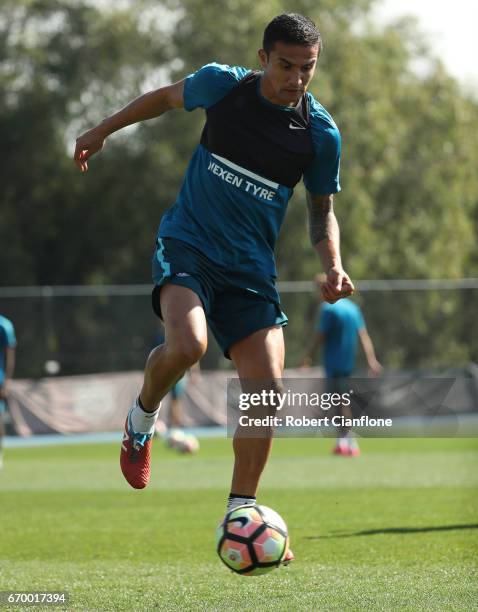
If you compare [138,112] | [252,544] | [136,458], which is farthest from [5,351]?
[252,544]

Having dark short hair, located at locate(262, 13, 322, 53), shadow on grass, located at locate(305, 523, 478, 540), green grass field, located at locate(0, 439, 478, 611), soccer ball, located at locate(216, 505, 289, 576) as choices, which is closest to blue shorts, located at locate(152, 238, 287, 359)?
soccer ball, located at locate(216, 505, 289, 576)

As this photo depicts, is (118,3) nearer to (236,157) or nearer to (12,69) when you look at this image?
(12,69)

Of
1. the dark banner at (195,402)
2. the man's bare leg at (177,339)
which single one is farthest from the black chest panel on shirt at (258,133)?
the dark banner at (195,402)

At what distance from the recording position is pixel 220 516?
9.67 meters

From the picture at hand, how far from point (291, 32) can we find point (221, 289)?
1329mm

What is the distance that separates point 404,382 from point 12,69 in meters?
18.4

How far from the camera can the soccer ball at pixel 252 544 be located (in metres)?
5.36

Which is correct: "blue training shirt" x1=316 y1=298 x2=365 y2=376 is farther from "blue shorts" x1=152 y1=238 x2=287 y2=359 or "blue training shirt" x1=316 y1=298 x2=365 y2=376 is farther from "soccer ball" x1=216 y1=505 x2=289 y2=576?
"soccer ball" x1=216 y1=505 x2=289 y2=576

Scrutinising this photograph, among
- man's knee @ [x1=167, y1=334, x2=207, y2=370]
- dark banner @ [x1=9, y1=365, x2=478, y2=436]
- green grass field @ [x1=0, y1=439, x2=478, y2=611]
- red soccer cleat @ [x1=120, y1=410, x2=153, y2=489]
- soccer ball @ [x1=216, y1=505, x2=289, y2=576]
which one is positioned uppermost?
man's knee @ [x1=167, y1=334, x2=207, y2=370]

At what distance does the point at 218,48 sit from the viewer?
109 feet

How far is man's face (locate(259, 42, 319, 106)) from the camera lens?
18.6ft

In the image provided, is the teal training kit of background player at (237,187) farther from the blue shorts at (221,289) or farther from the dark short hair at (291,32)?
the dark short hair at (291,32)

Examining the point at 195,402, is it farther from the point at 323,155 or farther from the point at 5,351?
Result: the point at 323,155

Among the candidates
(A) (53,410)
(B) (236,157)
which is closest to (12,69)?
(A) (53,410)
